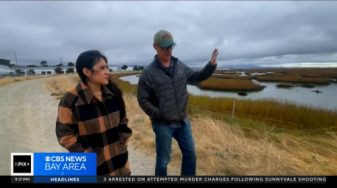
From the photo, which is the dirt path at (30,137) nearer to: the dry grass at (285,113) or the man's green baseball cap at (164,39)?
the man's green baseball cap at (164,39)

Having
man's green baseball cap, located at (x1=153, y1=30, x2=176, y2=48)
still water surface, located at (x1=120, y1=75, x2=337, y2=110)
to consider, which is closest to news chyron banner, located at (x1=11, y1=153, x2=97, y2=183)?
man's green baseball cap, located at (x1=153, y1=30, x2=176, y2=48)

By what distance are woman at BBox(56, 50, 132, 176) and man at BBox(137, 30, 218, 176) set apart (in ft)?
1.26

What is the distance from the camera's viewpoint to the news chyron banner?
4.79ft

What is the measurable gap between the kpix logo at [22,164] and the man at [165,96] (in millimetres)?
1062

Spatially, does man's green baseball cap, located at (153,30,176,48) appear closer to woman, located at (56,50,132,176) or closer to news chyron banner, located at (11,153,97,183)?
woman, located at (56,50,132,176)

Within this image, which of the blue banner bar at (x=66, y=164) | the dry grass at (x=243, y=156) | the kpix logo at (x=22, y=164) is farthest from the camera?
the dry grass at (x=243, y=156)

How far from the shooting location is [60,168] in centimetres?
154

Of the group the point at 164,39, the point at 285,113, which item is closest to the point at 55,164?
the point at 164,39

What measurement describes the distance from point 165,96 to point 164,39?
54 cm

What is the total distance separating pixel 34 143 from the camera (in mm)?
3492

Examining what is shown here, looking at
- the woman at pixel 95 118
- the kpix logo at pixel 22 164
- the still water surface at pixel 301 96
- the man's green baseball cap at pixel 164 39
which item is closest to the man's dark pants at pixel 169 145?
the woman at pixel 95 118

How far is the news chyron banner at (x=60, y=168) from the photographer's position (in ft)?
4.79

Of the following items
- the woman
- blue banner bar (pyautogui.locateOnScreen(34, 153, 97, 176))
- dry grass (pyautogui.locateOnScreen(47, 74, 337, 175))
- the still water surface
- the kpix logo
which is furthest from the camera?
the still water surface

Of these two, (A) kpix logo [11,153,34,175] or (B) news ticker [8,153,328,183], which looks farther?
(A) kpix logo [11,153,34,175]
